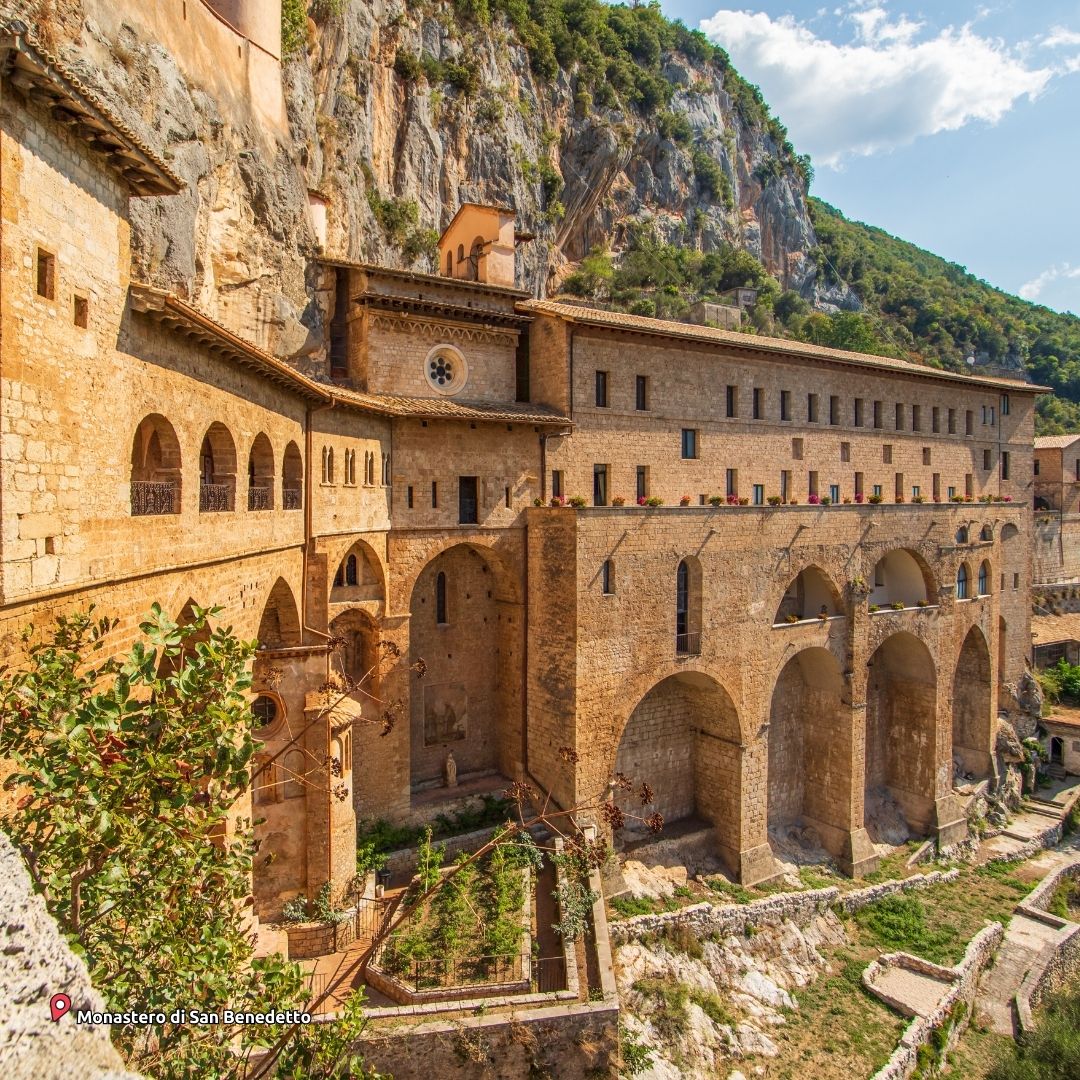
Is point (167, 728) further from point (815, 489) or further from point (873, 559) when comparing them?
point (815, 489)

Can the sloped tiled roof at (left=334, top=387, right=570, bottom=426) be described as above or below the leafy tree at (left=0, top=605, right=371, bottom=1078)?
above

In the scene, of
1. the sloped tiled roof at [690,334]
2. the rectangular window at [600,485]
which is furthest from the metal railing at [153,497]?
the rectangular window at [600,485]

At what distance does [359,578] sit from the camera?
19.4 meters

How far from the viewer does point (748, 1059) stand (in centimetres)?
1719

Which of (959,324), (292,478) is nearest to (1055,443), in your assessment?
(959,324)

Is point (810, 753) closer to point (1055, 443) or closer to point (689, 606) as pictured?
point (689, 606)

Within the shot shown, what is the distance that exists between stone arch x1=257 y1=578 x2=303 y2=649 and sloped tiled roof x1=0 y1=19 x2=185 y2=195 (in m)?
8.09

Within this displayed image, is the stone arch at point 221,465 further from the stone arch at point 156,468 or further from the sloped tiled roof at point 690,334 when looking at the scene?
the sloped tiled roof at point 690,334

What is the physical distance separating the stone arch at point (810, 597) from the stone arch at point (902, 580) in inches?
→ 124

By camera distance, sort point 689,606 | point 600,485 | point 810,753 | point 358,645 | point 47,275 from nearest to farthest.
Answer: point 47,275 < point 358,645 < point 689,606 < point 600,485 < point 810,753

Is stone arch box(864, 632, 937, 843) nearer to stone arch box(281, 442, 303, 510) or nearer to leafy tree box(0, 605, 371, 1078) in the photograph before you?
stone arch box(281, 442, 303, 510)

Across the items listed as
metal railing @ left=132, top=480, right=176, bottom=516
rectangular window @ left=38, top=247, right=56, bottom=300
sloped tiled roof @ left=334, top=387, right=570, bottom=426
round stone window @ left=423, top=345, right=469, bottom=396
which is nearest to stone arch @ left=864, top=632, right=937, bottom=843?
sloped tiled roof @ left=334, top=387, right=570, bottom=426

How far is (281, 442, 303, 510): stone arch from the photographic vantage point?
14922mm

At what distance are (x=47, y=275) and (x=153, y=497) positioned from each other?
3187 millimetres
